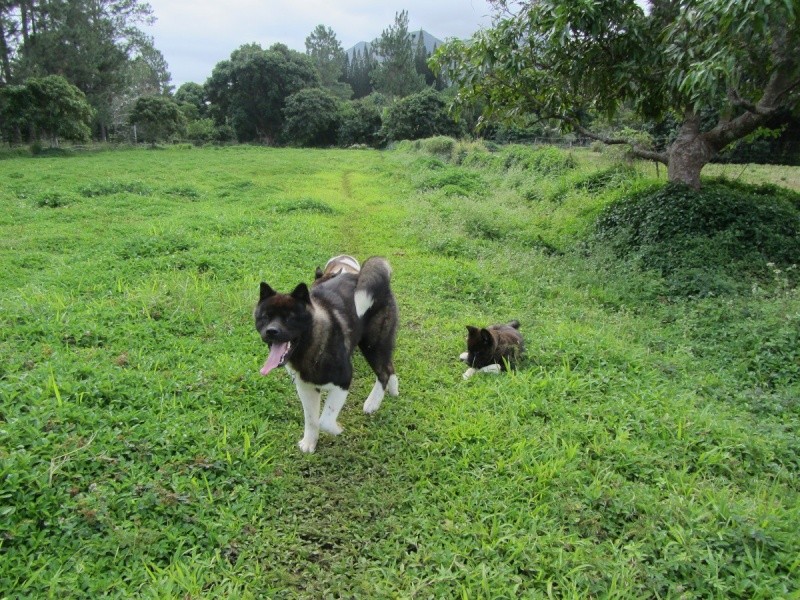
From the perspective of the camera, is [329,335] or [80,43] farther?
[80,43]

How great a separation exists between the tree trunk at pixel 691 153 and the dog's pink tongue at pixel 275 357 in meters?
8.50

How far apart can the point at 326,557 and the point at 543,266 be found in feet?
20.7

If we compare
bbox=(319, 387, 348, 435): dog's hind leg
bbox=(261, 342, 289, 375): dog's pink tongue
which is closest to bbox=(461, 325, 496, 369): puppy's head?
bbox=(319, 387, 348, 435): dog's hind leg

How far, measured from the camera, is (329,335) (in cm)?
371

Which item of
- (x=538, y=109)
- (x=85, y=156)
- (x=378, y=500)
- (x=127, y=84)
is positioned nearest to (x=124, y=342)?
(x=378, y=500)

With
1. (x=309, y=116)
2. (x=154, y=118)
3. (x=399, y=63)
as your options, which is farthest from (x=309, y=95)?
(x=399, y=63)

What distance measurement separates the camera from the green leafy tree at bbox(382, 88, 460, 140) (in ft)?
137

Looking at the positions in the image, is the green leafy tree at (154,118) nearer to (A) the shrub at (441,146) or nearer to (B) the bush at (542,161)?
(A) the shrub at (441,146)

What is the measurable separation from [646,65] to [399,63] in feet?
200

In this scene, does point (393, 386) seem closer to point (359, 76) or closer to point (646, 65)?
point (646, 65)

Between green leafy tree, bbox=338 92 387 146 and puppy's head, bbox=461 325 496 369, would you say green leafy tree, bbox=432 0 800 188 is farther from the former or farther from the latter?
green leafy tree, bbox=338 92 387 146

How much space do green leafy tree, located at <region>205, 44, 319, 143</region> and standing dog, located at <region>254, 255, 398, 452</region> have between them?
49683 mm

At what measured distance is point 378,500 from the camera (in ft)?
11.0

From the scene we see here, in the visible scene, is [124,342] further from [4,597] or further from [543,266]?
[543,266]
